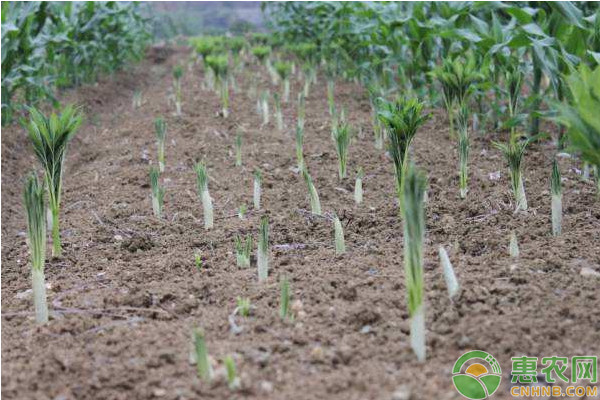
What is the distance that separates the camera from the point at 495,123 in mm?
5551

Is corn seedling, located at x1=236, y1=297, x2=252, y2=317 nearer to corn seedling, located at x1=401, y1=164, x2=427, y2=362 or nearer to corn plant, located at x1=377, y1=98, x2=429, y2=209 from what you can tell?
corn seedling, located at x1=401, y1=164, x2=427, y2=362

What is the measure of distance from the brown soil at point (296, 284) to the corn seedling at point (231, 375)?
26mm

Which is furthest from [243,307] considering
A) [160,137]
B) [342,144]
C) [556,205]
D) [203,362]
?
Result: [160,137]

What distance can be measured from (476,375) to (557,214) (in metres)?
1.41

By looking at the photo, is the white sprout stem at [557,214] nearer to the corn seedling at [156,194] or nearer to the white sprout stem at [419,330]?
the white sprout stem at [419,330]

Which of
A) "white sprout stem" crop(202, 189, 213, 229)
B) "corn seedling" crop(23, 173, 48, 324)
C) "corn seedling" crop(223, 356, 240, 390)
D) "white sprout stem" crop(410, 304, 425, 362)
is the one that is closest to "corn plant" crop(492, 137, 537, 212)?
"white sprout stem" crop(202, 189, 213, 229)

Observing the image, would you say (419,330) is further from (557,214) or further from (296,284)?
(557,214)

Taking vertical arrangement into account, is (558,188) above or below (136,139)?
above

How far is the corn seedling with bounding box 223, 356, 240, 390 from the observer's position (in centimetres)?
185

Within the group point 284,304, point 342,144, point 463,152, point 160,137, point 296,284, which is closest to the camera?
point 284,304

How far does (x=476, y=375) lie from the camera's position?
1886mm

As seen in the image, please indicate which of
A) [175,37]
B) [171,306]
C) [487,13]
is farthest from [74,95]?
[175,37]

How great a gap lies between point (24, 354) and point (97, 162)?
11.7 ft

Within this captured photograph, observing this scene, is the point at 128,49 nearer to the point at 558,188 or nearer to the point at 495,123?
the point at 495,123
